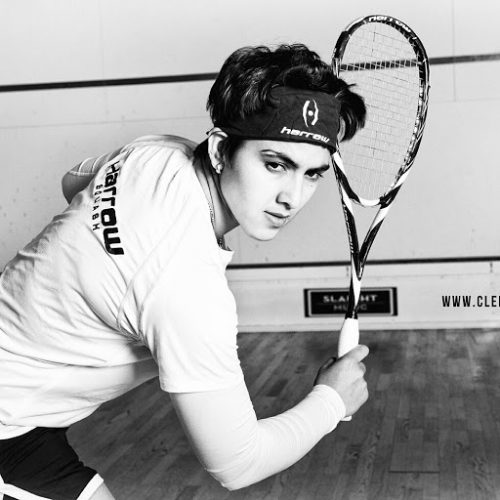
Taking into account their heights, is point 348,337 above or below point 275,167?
below

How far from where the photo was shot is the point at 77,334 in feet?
4.00

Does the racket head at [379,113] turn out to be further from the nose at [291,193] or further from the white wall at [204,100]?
the nose at [291,193]

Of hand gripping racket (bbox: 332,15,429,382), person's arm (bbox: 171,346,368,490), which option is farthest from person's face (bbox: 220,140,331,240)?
hand gripping racket (bbox: 332,15,429,382)

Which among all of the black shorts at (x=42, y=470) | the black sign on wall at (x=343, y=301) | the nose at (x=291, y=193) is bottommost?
the black sign on wall at (x=343, y=301)

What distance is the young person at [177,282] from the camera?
3.70ft

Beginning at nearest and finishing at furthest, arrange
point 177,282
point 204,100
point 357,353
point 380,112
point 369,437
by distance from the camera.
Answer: point 177,282 < point 357,353 < point 369,437 < point 380,112 < point 204,100

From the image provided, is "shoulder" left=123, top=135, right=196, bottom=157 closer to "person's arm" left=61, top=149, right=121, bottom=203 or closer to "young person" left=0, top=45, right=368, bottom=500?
"young person" left=0, top=45, right=368, bottom=500

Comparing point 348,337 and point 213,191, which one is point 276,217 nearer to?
point 213,191

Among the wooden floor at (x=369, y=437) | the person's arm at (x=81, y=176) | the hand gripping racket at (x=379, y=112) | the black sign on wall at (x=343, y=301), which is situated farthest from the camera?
the black sign on wall at (x=343, y=301)

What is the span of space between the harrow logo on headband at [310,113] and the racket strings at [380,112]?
2.44m

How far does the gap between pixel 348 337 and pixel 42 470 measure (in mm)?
628

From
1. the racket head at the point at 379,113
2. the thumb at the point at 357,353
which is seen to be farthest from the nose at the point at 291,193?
the racket head at the point at 379,113

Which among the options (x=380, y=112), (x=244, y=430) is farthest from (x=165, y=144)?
(x=380, y=112)

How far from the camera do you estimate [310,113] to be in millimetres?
1276
